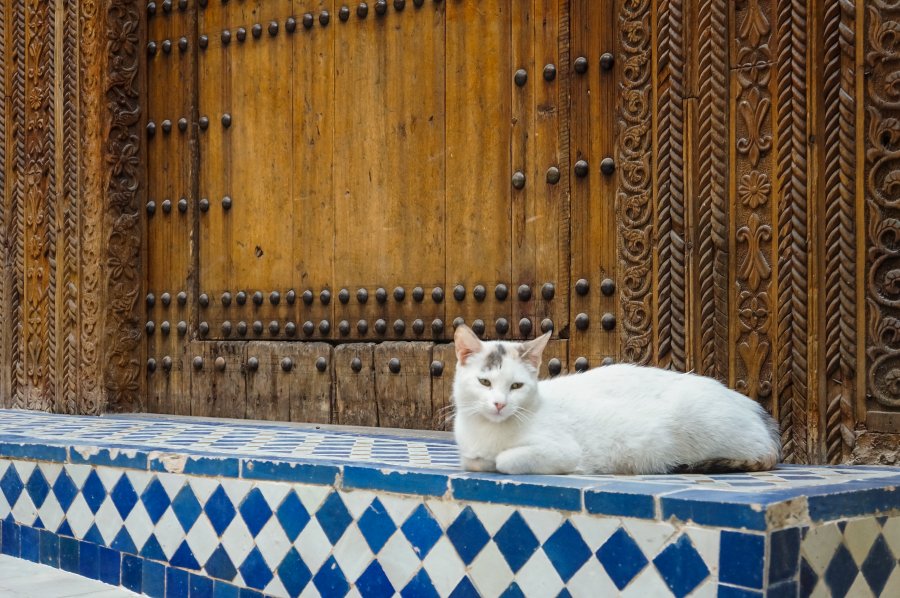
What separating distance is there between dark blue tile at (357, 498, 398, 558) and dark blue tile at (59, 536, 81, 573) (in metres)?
1.08

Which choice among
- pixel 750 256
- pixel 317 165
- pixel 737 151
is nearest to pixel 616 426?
pixel 750 256

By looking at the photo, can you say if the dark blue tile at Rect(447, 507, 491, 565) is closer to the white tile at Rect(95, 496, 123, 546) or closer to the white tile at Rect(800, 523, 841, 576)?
the white tile at Rect(800, 523, 841, 576)

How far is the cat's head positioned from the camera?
7.12ft

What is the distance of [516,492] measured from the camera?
2100mm

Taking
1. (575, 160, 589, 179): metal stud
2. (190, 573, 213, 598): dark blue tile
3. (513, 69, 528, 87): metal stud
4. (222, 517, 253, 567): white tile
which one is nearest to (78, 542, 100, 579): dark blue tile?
(190, 573, 213, 598): dark blue tile

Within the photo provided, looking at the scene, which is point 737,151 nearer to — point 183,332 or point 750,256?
point 750,256

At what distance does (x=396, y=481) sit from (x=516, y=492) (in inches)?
13.0

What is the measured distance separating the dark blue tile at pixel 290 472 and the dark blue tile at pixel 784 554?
1.02 metres

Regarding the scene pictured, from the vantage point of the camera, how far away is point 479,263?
3398 millimetres

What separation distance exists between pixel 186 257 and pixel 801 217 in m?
2.41

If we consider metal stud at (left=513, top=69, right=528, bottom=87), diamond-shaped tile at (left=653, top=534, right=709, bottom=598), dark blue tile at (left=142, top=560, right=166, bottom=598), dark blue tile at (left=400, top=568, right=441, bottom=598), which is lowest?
dark blue tile at (left=142, top=560, right=166, bottom=598)

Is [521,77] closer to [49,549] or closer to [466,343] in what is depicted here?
[466,343]

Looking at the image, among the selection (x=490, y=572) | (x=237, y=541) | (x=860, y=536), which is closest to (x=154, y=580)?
(x=237, y=541)

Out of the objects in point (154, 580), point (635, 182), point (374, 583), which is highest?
point (635, 182)
